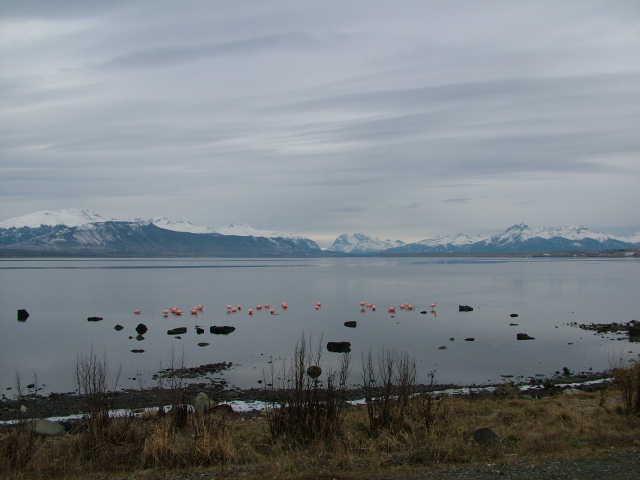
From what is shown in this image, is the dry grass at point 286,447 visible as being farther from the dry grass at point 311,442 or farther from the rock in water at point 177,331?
the rock in water at point 177,331

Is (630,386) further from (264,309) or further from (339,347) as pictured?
(264,309)

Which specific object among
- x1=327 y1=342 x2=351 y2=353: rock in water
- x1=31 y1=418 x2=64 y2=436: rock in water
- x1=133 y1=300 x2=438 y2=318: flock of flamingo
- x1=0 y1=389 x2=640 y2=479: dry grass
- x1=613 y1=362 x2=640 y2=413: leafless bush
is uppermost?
x1=613 y1=362 x2=640 y2=413: leafless bush

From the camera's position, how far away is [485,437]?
40.1ft

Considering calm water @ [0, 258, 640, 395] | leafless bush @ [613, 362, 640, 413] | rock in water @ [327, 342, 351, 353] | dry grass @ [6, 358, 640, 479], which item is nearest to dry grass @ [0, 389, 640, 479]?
dry grass @ [6, 358, 640, 479]

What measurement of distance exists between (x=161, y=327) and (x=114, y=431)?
118ft

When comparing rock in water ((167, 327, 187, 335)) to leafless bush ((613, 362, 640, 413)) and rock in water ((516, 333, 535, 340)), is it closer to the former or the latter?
rock in water ((516, 333, 535, 340))

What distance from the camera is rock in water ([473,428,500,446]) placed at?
39.5 feet

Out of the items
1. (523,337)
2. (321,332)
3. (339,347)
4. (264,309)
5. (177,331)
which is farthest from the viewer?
(264,309)

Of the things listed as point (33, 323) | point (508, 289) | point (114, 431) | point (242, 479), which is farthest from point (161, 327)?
point (508, 289)

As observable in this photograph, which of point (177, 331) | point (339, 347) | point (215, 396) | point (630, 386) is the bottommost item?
point (177, 331)

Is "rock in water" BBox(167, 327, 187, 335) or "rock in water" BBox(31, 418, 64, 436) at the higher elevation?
"rock in water" BBox(31, 418, 64, 436)

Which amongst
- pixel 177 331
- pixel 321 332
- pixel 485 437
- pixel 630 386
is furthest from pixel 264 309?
pixel 485 437

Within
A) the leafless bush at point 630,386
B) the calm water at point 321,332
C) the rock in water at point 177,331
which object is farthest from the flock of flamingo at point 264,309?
the leafless bush at point 630,386

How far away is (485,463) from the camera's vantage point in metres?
10.5
